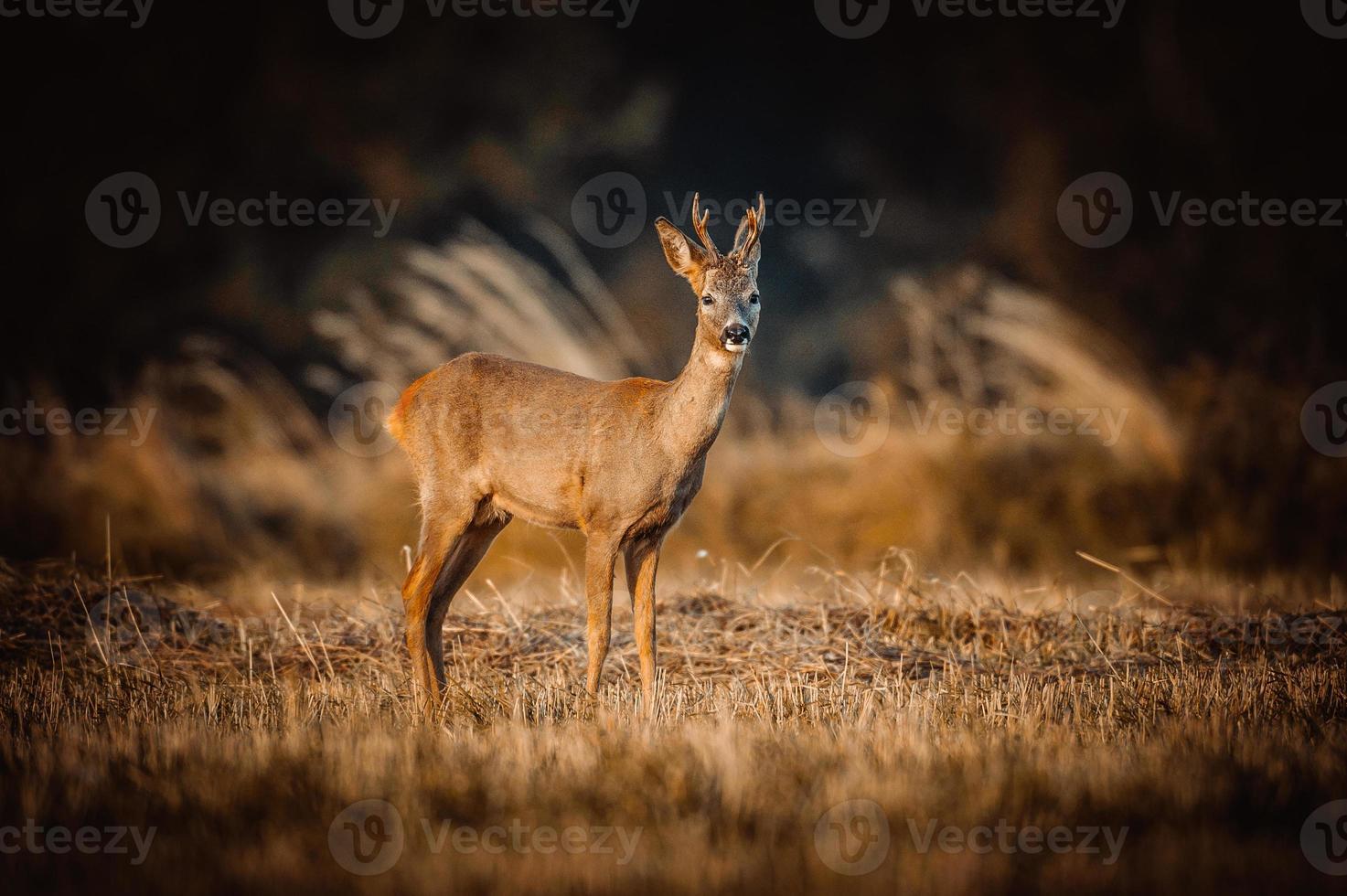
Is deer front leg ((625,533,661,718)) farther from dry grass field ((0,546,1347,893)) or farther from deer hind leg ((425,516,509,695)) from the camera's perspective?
deer hind leg ((425,516,509,695))

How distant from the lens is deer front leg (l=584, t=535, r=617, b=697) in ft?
17.2

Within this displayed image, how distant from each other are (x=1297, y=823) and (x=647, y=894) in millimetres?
1713

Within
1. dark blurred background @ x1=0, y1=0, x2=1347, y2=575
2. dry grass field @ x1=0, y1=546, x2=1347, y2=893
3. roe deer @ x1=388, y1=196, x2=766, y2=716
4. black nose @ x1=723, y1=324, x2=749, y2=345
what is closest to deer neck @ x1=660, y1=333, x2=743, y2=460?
roe deer @ x1=388, y1=196, x2=766, y2=716

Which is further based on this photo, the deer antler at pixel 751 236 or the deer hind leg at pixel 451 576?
the deer hind leg at pixel 451 576

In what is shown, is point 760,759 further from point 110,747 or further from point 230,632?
point 230,632

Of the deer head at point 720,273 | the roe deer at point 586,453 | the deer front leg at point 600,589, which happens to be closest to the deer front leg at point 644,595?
the roe deer at point 586,453

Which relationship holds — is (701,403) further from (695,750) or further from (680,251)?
(695,750)

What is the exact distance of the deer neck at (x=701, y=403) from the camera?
208 inches

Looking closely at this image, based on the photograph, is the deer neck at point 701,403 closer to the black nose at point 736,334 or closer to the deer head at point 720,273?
the deer head at point 720,273

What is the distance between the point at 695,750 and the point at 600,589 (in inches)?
63.0

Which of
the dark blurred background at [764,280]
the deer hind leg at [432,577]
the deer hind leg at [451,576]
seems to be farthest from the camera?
the dark blurred background at [764,280]

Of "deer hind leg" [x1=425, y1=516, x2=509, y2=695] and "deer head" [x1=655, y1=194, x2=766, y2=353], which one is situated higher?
"deer head" [x1=655, y1=194, x2=766, y2=353]

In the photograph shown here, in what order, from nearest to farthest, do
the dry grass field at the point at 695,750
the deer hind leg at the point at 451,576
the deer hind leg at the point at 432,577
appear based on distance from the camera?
the dry grass field at the point at 695,750 → the deer hind leg at the point at 432,577 → the deer hind leg at the point at 451,576

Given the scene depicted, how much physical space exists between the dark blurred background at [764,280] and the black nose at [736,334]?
5.15 metres
